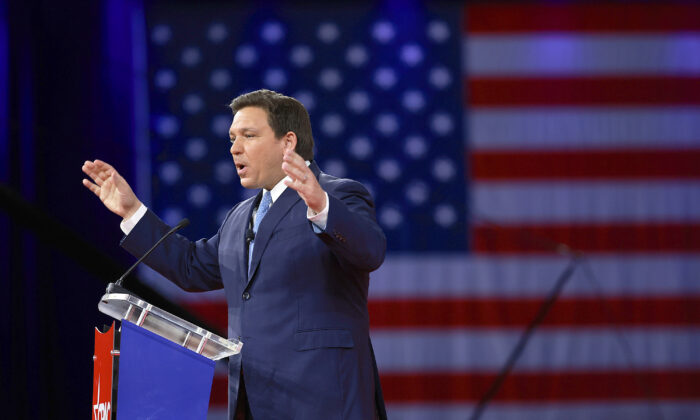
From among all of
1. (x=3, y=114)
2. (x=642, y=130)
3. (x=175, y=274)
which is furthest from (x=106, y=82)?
(x=642, y=130)

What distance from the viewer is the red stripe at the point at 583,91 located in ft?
15.8

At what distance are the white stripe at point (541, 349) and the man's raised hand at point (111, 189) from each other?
3.05 meters

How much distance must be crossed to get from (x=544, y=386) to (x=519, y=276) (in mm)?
671

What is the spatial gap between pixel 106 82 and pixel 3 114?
753 mm

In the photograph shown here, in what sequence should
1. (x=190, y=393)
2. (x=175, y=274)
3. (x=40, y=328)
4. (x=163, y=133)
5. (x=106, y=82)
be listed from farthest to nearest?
(x=163, y=133) < (x=106, y=82) < (x=40, y=328) < (x=175, y=274) < (x=190, y=393)

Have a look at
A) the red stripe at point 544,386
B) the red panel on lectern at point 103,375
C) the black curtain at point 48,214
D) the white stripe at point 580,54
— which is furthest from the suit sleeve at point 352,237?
the white stripe at point 580,54

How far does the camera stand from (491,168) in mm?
4789

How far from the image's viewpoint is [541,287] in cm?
471

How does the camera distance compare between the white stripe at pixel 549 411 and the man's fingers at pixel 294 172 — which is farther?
the white stripe at pixel 549 411

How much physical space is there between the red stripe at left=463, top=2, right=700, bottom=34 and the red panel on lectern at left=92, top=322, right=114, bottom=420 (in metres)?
3.96

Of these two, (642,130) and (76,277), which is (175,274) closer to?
(76,277)

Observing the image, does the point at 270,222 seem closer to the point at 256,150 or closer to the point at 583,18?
the point at 256,150

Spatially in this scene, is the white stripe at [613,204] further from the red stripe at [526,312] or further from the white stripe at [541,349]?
the white stripe at [541,349]

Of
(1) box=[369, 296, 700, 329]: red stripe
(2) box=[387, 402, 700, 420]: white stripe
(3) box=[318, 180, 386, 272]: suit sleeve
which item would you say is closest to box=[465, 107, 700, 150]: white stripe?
(1) box=[369, 296, 700, 329]: red stripe
